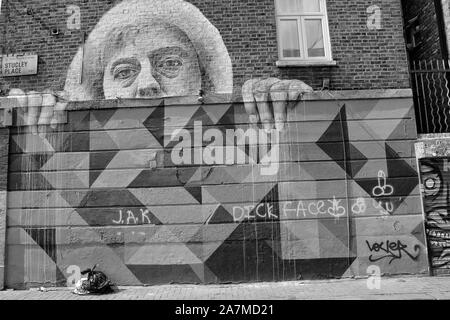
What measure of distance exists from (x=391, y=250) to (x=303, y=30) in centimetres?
436

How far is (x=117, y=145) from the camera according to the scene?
8.05 metres

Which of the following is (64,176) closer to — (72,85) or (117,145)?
(117,145)

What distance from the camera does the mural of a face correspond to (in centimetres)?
821

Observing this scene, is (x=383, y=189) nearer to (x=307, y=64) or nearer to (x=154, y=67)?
(x=307, y=64)

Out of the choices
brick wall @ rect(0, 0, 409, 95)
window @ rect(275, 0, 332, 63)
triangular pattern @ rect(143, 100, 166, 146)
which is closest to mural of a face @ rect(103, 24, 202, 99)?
triangular pattern @ rect(143, 100, 166, 146)

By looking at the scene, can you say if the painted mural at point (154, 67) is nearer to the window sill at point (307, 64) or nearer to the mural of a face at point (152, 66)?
the mural of a face at point (152, 66)

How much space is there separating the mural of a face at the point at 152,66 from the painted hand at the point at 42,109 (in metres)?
0.88

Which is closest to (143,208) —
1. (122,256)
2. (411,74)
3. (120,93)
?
(122,256)

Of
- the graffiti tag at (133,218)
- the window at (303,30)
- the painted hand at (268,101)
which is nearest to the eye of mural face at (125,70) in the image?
the painted hand at (268,101)

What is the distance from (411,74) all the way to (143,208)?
5.70 m

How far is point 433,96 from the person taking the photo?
866 cm

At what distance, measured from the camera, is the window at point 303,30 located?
848 centimetres

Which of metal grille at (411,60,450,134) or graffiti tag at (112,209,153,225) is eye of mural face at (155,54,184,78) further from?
metal grille at (411,60,450,134)

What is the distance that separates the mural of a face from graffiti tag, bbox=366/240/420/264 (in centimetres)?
423
